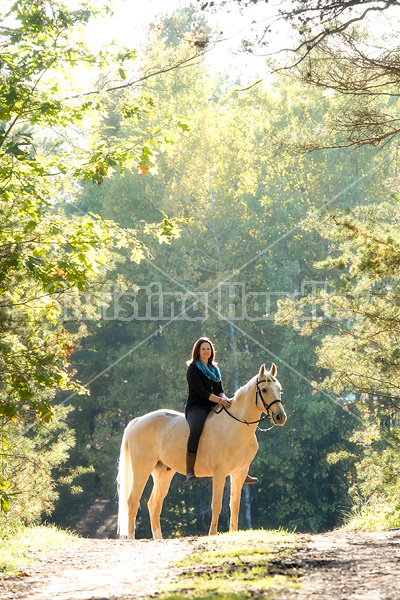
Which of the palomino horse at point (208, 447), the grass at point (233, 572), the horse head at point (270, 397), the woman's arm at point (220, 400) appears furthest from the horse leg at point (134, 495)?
the grass at point (233, 572)

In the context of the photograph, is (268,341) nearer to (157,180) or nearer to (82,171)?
(157,180)

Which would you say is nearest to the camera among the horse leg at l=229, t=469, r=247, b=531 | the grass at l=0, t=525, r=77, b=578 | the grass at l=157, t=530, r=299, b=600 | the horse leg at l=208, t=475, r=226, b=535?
the grass at l=157, t=530, r=299, b=600

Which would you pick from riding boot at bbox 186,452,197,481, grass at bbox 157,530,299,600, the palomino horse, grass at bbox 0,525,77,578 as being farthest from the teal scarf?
grass at bbox 0,525,77,578

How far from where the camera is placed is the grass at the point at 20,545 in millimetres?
6445

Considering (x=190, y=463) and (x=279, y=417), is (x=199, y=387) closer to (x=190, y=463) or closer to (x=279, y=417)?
(x=190, y=463)

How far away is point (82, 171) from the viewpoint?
328 inches

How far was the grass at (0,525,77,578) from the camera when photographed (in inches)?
254

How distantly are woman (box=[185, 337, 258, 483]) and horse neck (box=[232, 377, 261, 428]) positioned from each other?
0.18 meters

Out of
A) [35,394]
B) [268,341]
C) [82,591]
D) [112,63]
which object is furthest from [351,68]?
[268,341]

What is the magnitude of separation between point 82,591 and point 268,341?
2430 centimetres

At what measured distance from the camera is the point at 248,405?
8531 millimetres

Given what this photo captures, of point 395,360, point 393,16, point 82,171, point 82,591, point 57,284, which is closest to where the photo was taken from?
point 82,591

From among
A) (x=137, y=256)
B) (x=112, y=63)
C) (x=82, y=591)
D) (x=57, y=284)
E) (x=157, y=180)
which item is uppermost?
(x=157, y=180)

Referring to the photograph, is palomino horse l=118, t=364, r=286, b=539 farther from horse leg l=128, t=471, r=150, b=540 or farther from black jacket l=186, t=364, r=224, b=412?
black jacket l=186, t=364, r=224, b=412
